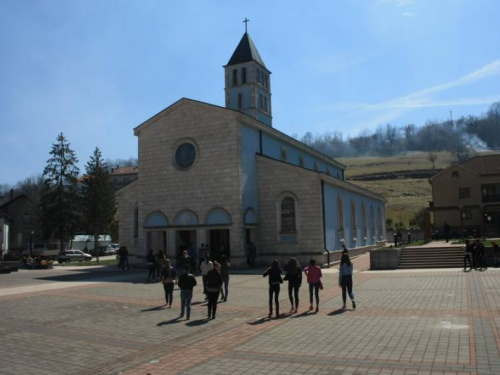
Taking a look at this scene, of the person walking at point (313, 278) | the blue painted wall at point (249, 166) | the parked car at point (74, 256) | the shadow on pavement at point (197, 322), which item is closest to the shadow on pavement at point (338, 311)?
the person walking at point (313, 278)

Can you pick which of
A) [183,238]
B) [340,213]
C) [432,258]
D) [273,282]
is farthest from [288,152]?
[273,282]

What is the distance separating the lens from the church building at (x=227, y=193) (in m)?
27.1

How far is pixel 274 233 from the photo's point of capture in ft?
91.9

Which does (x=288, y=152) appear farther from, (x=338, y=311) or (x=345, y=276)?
(x=338, y=311)

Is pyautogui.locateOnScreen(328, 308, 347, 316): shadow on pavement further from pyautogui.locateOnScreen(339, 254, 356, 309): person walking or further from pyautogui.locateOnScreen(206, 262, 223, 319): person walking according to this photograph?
pyautogui.locateOnScreen(206, 262, 223, 319): person walking

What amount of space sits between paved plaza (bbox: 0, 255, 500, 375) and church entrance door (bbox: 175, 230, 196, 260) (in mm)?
12031

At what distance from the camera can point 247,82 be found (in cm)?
4138

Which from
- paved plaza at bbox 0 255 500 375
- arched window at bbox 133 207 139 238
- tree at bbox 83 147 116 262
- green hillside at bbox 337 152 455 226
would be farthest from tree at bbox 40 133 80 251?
green hillside at bbox 337 152 455 226

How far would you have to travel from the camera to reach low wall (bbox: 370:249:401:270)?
24.8m

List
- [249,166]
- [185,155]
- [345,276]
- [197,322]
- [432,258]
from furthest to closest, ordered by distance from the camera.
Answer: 1. [185,155]
2. [249,166]
3. [432,258]
4. [345,276]
5. [197,322]

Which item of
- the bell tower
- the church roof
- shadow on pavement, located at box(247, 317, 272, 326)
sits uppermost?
the church roof

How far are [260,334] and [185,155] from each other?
67.5 feet

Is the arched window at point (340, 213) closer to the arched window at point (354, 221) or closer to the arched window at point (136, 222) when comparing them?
the arched window at point (354, 221)

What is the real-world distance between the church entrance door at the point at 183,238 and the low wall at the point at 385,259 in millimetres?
12226
